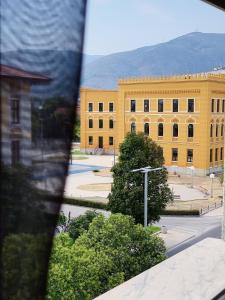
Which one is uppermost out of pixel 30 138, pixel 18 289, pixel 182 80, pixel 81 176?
pixel 182 80

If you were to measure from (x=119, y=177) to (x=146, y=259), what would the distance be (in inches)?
98.0

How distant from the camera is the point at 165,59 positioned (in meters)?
87.7

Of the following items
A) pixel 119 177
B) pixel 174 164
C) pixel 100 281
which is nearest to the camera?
pixel 100 281

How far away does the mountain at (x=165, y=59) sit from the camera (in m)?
84.2

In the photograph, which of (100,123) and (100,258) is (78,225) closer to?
(100,258)

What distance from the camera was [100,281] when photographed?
3461 mm

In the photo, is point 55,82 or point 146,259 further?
point 146,259

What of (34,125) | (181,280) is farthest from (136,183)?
(34,125)

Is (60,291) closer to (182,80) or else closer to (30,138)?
(30,138)

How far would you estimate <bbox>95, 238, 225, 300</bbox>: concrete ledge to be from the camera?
4.16 ft

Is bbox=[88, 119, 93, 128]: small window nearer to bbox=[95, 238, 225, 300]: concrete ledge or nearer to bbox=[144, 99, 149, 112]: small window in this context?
bbox=[144, 99, 149, 112]: small window

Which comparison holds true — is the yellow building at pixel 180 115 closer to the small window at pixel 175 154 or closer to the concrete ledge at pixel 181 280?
the small window at pixel 175 154

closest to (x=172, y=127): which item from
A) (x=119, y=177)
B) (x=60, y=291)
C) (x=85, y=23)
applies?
(x=119, y=177)

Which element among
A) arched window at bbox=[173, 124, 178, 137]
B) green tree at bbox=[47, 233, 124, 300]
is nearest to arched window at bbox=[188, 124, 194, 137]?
arched window at bbox=[173, 124, 178, 137]
